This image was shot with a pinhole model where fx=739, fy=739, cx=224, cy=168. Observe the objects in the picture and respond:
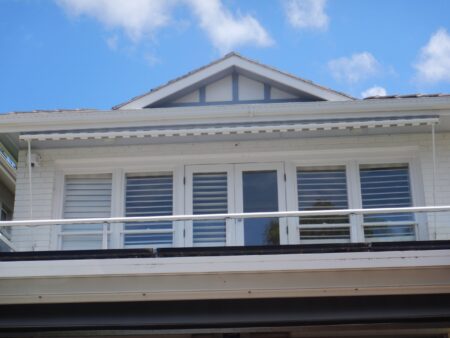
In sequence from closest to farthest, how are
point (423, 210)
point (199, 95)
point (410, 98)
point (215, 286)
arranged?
1. point (215, 286)
2. point (423, 210)
3. point (410, 98)
4. point (199, 95)

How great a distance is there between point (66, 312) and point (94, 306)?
0.39 m

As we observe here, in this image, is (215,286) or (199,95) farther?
(199,95)

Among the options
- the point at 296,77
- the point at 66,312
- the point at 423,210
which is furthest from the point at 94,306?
the point at 296,77

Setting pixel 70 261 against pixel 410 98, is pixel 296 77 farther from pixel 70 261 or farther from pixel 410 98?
pixel 70 261

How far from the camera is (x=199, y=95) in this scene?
13.8 meters

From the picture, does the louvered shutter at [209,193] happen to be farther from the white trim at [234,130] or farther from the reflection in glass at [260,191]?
the white trim at [234,130]

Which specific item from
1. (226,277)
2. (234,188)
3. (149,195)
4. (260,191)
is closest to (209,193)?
(234,188)

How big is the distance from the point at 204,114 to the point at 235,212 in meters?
1.77

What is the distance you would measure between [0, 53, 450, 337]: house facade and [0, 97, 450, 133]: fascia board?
2 cm

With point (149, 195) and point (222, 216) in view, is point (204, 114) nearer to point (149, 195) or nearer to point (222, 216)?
point (149, 195)

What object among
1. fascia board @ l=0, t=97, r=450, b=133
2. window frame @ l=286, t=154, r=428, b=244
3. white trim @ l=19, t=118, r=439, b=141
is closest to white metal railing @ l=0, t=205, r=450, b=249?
window frame @ l=286, t=154, r=428, b=244

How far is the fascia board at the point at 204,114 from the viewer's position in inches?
497

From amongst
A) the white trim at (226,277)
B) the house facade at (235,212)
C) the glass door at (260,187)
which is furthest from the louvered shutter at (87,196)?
the white trim at (226,277)

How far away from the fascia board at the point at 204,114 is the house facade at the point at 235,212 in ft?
0.08
